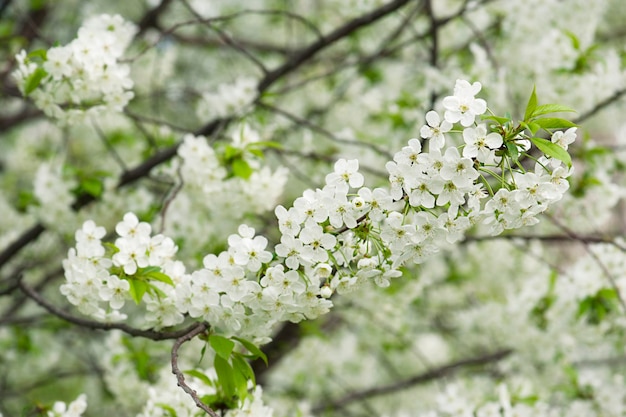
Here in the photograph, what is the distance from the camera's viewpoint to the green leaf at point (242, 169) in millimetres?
3475

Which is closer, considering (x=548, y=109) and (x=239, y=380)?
(x=548, y=109)

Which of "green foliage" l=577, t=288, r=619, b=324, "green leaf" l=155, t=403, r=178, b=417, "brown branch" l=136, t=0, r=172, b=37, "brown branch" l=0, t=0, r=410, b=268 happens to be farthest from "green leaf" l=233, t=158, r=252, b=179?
"brown branch" l=136, t=0, r=172, b=37

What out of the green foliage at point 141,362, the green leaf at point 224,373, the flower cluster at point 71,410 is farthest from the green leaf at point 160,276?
the green foliage at point 141,362

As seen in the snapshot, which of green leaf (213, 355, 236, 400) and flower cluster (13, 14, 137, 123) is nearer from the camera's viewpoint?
green leaf (213, 355, 236, 400)

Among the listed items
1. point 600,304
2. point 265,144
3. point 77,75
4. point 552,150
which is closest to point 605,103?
point 600,304

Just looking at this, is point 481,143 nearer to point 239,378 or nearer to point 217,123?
point 239,378

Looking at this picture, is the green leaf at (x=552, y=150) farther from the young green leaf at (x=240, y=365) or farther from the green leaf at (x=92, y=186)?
the green leaf at (x=92, y=186)

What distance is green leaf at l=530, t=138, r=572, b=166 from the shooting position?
1.89 meters

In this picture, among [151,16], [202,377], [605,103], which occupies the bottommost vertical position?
[202,377]

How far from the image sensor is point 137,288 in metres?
2.30

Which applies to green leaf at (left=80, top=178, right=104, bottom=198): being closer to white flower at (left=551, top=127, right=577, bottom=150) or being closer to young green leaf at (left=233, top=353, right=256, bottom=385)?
young green leaf at (left=233, top=353, right=256, bottom=385)

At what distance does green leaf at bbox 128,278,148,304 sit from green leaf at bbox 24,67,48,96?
1161 mm

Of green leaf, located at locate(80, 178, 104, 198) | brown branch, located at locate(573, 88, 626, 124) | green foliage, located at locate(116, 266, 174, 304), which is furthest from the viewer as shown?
brown branch, located at locate(573, 88, 626, 124)

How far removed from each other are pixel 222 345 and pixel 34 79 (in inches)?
61.7
